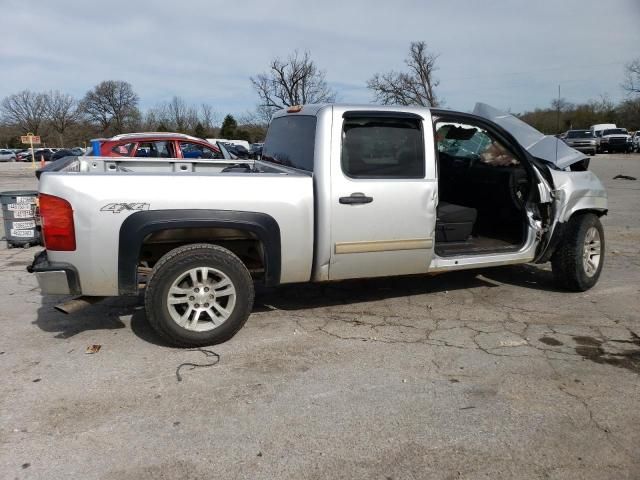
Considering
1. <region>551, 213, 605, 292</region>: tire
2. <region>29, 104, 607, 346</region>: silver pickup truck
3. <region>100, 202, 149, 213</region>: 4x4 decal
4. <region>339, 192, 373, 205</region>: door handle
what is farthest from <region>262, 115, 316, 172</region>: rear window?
<region>551, 213, 605, 292</region>: tire

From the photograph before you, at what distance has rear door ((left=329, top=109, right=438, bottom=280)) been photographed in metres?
4.15

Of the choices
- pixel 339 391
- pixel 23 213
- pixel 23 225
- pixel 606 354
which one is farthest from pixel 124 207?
pixel 23 225

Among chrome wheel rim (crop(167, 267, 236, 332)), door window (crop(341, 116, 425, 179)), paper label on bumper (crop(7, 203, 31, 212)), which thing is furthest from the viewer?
paper label on bumper (crop(7, 203, 31, 212))

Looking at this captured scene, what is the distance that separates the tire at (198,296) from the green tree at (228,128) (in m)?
51.6

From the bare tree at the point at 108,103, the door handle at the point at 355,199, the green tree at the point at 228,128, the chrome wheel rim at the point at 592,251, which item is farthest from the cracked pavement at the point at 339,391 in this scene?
the bare tree at the point at 108,103

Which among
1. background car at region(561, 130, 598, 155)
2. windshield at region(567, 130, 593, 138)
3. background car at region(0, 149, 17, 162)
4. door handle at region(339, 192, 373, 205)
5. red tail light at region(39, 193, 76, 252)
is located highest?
windshield at region(567, 130, 593, 138)

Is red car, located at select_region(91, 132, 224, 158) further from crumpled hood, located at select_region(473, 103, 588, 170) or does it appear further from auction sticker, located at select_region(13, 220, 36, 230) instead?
crumpled hood, located at select_region(473, 103, 588, 170)

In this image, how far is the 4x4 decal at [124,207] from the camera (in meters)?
3.55

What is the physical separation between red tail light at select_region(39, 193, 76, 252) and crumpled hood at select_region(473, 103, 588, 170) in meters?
4.01

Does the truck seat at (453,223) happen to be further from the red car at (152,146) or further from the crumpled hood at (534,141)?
the red car at (152,146)

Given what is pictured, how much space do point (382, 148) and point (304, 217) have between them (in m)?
0.96

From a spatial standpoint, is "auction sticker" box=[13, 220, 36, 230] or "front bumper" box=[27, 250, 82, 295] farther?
"auction sticker" box=[13, 220, 36, 230]

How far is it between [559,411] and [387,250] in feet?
5.91

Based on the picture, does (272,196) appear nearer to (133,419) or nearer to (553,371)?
(133,419)
